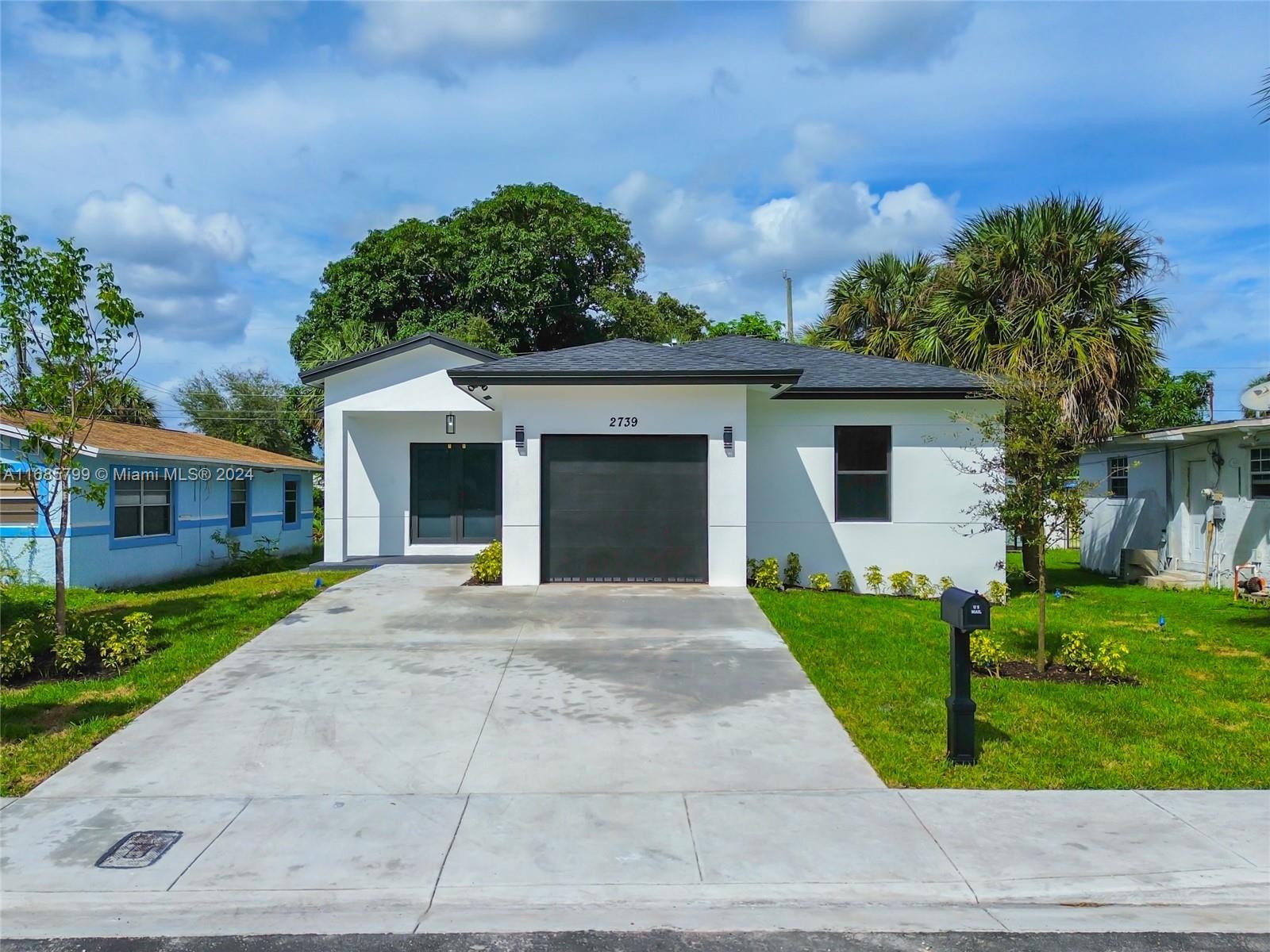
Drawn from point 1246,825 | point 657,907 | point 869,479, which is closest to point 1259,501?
point 869,479

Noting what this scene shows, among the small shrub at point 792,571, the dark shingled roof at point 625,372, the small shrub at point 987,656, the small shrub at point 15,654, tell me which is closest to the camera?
the small shrub at point 15,654

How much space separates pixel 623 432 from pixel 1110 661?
712 cm

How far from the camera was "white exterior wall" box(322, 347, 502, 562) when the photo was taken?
54.3ft

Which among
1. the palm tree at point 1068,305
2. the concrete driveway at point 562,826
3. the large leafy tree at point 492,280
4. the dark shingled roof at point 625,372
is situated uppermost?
the large leafy tree at point 492,280

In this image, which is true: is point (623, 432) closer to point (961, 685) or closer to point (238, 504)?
point (961, 685)

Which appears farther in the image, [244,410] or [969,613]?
[244,410]

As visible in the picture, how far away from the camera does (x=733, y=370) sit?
40.5 feet

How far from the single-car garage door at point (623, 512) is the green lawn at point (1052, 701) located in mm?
1648

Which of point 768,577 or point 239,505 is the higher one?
point 239,505

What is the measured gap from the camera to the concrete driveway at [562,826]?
14.5 ft

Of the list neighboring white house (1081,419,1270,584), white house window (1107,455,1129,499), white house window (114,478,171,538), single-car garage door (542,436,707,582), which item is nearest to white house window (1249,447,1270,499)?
neighboring white house (1081,419,1270,584)

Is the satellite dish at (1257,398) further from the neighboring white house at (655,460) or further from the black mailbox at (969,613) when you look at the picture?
the black mailbox at (969,613)

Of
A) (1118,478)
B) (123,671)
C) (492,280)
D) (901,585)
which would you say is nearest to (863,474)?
(901,585)

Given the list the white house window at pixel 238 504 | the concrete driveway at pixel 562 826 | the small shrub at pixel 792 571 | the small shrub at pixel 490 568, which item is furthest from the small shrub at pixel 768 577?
the white house window at pixel 238 504
